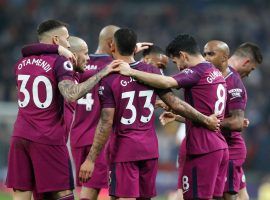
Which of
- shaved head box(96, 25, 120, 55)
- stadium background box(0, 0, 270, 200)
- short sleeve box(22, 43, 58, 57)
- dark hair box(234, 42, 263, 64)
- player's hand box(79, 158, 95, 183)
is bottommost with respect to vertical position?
player's hand box(79, 158, 95, 183)

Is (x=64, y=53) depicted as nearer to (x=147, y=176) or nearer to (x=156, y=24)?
(x=147, y=176)

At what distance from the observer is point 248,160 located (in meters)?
22.8

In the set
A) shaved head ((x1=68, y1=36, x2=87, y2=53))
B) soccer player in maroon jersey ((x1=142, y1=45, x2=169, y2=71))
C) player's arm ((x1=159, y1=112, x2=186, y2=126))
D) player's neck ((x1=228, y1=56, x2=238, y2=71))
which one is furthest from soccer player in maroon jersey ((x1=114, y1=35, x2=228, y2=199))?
player's neck ((x1=228, y1=56, x2=238, y2=71))

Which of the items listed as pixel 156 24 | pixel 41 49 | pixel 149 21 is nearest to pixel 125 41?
pixel 41 49

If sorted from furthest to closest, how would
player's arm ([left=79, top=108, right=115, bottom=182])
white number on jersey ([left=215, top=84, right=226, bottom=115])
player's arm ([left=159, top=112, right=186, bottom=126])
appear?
player's arm ([left=159, top=112, right=186, bottom=126])
white number on jersey ([left=215, top=84, right=226, bottom=115])
player's arm ([left=79, top=108, right=115, bottom=182])

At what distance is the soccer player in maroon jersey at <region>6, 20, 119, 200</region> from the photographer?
10289 mm

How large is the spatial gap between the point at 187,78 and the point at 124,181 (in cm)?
132

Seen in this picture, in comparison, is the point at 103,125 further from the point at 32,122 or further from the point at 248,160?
the point at 248,160

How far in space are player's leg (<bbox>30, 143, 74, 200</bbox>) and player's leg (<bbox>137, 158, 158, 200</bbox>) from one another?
818 millimetres

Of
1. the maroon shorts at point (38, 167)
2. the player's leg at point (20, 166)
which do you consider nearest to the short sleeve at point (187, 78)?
the maroon shorts at point (38, 167)

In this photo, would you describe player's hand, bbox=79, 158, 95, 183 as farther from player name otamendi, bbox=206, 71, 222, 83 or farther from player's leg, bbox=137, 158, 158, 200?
player name otamendi, bbox=206, 71, 222, 83

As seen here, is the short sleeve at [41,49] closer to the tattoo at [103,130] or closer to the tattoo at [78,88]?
the tattoo at [78,88]

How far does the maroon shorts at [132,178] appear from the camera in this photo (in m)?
10.2

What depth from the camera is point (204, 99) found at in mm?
10406
